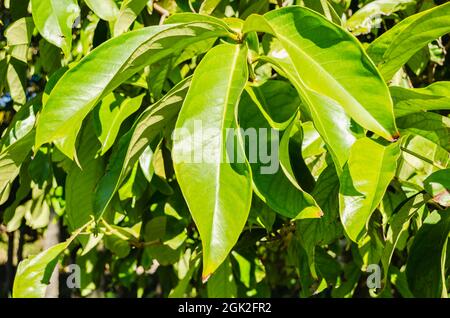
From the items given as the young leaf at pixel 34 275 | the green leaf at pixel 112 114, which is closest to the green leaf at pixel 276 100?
the green leaf at pixel 112 114

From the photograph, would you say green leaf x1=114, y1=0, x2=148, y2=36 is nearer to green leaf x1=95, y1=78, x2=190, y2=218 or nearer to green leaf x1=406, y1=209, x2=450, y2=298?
green leaf x1=95, y1=78, x2=190, y2=218

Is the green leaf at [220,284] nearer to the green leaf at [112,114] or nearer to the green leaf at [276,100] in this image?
the green leaf at [112,114]

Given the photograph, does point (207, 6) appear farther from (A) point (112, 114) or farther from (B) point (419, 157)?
(B) point (419, 157)

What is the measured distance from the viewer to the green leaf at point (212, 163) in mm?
779

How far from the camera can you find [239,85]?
33.6 inches

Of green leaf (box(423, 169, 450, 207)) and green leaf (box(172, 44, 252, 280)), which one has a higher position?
green leaf (box(172, 44, 252, 280))

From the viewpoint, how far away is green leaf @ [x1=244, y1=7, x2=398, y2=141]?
A: 788mm

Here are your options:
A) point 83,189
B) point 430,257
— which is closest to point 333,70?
point 430,257

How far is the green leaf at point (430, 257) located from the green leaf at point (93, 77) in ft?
1.74

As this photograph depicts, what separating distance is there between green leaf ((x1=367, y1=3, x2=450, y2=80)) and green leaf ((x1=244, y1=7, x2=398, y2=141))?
0.16m

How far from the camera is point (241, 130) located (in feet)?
3.05

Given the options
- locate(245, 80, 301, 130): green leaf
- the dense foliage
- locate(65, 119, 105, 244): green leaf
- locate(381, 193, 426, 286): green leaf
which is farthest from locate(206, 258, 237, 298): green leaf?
locate(245, 80, 301, 130): green leaf

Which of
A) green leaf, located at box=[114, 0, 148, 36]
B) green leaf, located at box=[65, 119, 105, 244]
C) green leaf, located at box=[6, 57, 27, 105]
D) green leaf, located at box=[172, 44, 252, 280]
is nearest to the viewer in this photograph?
green leaf, located at box=[172, 44, 252, 280]

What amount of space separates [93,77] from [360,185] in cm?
40
